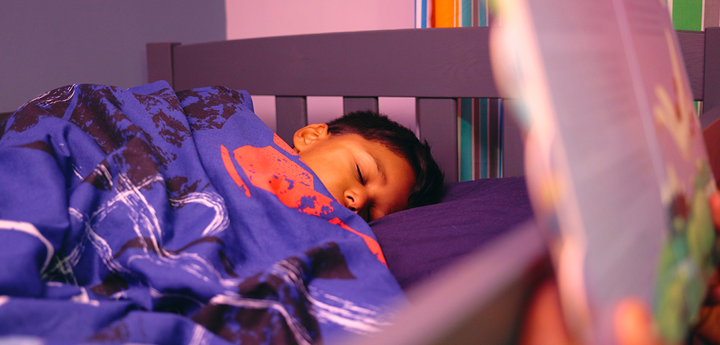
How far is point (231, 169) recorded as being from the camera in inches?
27.8

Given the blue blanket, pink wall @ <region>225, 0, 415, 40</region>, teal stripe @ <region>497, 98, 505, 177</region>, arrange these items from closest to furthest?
the blue blanket
teal stripe @ <region>497, 98, 505, 177</region>
pink wall @ <region>225, 0, 415, 40</region>

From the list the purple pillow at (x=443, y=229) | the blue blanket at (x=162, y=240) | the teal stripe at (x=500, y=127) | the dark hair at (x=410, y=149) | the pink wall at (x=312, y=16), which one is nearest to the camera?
the blue blanket at (x=162, y=240)

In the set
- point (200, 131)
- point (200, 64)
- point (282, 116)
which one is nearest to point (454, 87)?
point (282, 116)

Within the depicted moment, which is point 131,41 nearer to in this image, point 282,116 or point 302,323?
point 282,116

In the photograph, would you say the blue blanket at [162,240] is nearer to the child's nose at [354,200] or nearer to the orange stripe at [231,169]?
the orange stripe at [231,169]

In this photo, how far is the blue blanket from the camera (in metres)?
0.43

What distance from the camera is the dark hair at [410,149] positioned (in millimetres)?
1033

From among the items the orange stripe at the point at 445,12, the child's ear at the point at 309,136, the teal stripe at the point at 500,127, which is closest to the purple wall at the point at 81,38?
the child's ear at the point at 309,136

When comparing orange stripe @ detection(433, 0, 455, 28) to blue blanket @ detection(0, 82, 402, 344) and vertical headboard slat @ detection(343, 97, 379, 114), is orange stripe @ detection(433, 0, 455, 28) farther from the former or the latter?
blue blanket @ detection(0, 82, 402, 344)

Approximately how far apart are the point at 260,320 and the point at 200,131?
0.43 metres

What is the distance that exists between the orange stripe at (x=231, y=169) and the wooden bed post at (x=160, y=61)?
859 millimetres

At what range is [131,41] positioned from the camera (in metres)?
1.58

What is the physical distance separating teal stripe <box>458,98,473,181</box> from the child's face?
0.56 meters

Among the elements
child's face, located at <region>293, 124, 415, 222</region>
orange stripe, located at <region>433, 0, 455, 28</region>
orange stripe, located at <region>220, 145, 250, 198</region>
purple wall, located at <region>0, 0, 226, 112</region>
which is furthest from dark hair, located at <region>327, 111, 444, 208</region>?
purple wall, located at <region>0, 0, 226, 112</region>
